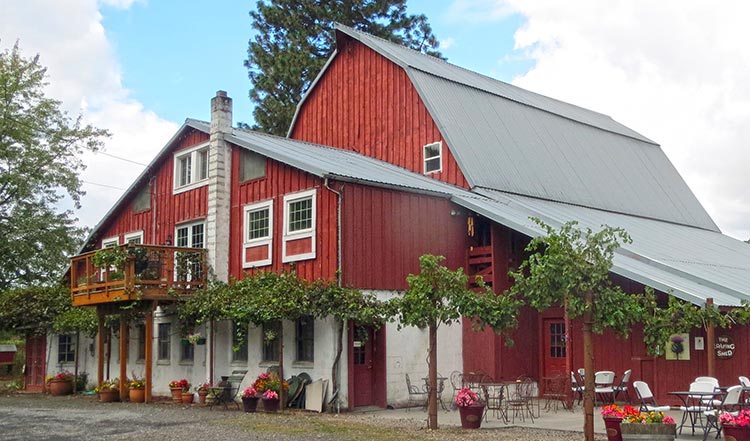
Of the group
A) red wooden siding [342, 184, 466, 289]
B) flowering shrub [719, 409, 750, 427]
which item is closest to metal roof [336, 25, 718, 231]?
red wooden siding [342, 184, 466, 289]

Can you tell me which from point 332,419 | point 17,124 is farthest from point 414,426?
point 17,124

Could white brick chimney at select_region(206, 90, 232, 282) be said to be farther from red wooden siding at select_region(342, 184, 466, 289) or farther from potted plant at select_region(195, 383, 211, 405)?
red wooden siding at select_region(342, 184, 466, 289)

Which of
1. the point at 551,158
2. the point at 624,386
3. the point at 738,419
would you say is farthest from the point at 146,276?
the point at 738,419

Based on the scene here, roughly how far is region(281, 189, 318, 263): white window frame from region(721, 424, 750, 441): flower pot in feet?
32.7

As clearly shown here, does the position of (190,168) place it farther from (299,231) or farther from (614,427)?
(614,427)

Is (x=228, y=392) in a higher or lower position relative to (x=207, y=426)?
higher

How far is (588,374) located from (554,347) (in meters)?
9.46

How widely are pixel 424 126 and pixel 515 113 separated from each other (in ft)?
15.7

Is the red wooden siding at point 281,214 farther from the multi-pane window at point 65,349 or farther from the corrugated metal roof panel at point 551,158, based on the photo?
the multi-pane window at point 65,349

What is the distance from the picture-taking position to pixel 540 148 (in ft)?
83.4

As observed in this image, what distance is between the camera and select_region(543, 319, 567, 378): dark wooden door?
19484 mm

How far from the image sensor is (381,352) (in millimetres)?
17797

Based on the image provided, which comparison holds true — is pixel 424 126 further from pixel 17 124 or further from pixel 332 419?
pixel 17 124

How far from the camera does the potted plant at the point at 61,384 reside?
77.4ft
